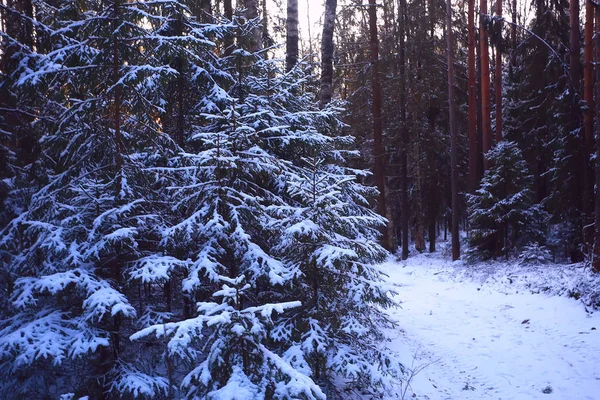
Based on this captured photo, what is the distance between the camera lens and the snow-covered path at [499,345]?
21.9 feet

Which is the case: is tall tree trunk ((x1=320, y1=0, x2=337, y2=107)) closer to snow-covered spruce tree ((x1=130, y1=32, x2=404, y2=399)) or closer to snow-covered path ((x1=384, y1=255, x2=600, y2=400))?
snow-covered spruce tree ((x1=130, y1=32, x2=404, y2=399))

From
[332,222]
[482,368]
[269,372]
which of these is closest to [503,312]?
[482,368]

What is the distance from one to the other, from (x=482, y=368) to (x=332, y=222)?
15.3ft

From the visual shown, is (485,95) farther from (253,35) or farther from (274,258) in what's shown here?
(274,258)

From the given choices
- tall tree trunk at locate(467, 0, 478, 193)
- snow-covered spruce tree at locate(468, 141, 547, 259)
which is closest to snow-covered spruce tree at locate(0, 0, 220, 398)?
snow-covered spruce tree at locate(468, 141, 547, 259)

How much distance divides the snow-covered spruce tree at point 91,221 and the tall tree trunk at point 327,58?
5.54 m

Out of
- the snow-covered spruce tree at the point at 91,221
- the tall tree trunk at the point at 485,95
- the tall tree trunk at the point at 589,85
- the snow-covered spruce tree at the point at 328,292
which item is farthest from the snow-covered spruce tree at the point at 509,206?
the snow-covered spruce tree at the point at 91,221

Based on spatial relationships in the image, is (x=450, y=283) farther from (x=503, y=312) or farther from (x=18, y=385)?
(x=18, y=385)

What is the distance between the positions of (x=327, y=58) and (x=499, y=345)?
8.67 metres

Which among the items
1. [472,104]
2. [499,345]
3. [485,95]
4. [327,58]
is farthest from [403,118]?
[499,345]

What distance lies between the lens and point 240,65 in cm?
790

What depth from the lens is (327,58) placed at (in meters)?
11.1

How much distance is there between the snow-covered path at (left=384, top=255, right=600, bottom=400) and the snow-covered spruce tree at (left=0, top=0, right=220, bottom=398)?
4.86 meters

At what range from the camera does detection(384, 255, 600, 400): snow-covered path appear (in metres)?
6.68
